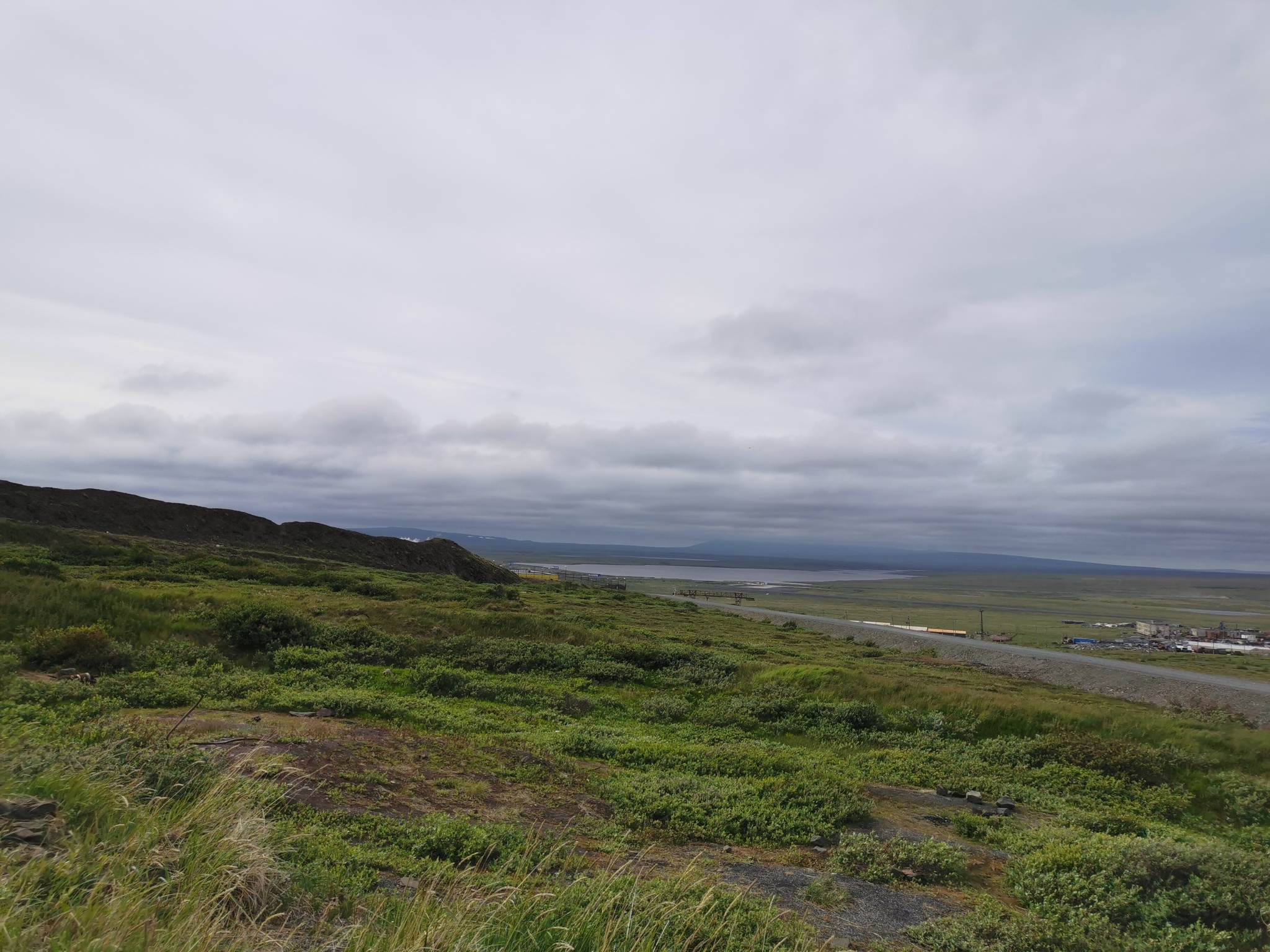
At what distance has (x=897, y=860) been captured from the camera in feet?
28.4

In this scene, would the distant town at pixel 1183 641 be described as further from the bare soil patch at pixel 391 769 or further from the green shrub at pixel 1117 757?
the bare soil patch at pixel 391 769

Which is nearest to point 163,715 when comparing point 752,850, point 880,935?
point 752,850

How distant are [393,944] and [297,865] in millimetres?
2375

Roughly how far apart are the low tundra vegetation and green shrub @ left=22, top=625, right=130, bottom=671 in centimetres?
6

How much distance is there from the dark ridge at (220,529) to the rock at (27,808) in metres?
53.9

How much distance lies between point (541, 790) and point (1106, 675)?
3367 cm

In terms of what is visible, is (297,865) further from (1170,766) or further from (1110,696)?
(1110,696)

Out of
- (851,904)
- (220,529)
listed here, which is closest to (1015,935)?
(851,904)

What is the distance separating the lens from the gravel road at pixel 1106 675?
26797 millimetres

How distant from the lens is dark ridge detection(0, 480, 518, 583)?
2005 inches

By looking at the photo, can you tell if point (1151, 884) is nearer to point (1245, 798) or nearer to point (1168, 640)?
point (1245, 798)

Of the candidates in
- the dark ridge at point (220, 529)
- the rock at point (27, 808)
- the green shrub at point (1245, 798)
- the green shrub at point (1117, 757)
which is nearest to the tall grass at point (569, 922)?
the rock at point (27, 808)

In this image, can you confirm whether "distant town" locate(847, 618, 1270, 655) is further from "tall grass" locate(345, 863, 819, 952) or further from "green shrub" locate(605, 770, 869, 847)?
"tall grass" locate(345, 863, 819, 952)

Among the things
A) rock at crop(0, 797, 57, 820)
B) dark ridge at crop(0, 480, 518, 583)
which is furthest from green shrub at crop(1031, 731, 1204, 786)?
dark ridge at crop(0, 480, 518, 583)
